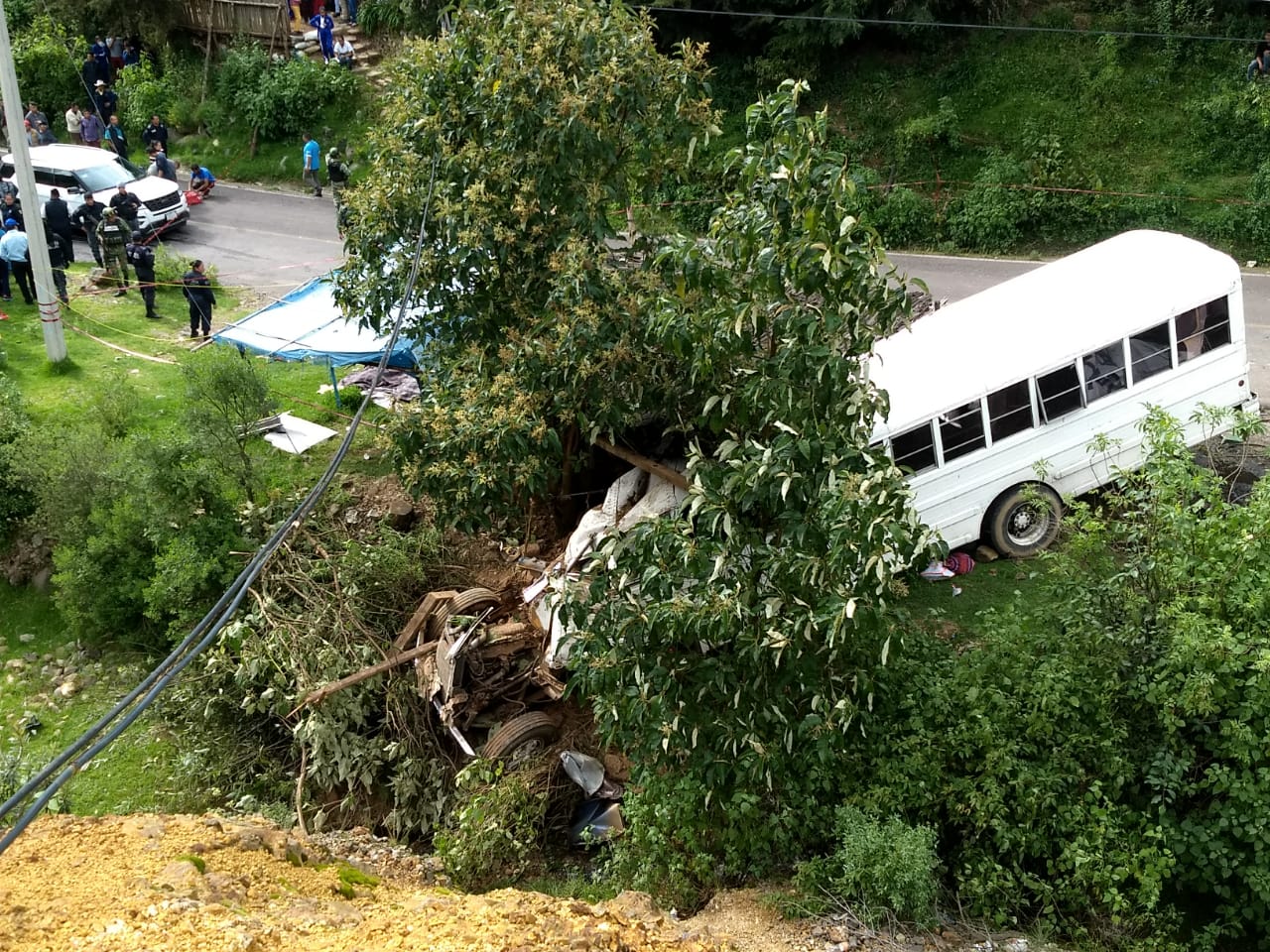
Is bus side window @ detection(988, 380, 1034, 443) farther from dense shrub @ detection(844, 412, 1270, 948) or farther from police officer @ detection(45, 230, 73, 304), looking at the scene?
police officer @ detection(45, 230, 73, 304)

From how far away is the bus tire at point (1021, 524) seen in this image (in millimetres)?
11383

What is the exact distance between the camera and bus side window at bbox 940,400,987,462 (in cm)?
1098

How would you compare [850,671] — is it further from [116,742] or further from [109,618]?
[109,618]

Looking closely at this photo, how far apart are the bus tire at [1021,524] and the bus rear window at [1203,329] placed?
1.89m

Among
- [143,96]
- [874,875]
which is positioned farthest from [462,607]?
[143,96]

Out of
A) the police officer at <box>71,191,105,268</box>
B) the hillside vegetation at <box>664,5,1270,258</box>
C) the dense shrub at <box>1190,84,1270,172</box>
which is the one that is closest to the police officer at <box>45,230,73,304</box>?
the police officer at <box>71,191,105,268</box>

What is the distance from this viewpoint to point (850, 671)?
792 cm

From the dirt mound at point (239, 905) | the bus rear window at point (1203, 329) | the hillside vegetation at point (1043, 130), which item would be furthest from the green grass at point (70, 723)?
the hillside vegetation at point (1043, 130)

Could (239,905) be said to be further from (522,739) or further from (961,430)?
(961,430)

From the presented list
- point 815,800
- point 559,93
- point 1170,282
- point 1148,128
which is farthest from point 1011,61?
point 815,800

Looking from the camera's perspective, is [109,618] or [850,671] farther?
[109,618]

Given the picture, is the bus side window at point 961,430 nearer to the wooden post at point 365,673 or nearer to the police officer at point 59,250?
the wooden post at point 365,673

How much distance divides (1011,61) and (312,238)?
1308cm

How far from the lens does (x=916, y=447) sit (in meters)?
10.9
